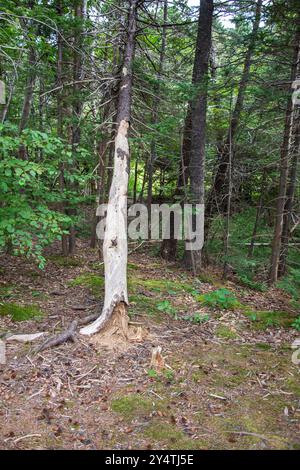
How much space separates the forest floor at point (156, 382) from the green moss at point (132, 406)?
0.4 inches

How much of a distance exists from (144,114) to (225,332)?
468cm

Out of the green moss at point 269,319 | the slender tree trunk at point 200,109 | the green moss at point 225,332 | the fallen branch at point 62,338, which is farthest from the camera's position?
the slender tree trunk at point 200,109

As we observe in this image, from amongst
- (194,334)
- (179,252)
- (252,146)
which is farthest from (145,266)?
(252,146)

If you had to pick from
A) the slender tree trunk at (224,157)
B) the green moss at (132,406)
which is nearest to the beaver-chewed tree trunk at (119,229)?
the green moss at (132,406)

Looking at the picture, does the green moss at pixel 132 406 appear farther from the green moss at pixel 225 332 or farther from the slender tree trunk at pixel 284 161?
the slender tree trunk at pixel 284 161

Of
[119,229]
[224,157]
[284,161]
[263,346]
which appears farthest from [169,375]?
[224,157]

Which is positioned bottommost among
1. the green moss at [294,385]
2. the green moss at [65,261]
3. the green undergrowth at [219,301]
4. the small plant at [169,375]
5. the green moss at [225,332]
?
the green moss at [294,385]

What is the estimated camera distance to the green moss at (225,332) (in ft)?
17.1

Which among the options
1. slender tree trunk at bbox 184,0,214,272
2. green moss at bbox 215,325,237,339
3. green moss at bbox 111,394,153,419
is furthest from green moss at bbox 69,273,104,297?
slender tree trunk at bbox 184,0,214,272

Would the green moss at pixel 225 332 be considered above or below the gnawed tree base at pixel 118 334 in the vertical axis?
below

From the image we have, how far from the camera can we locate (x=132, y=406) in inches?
138

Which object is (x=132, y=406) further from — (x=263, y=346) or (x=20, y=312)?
(x=20, y=312)

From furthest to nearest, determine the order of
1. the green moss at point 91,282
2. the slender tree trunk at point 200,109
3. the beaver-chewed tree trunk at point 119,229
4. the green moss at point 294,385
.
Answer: the slender tree trunk at point 200,109 < the green moss at point 91,282 < the beaver-chewed tree trunk at point 119,229 < the green moss at point 294,385

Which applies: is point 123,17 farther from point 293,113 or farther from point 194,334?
point 194,334
